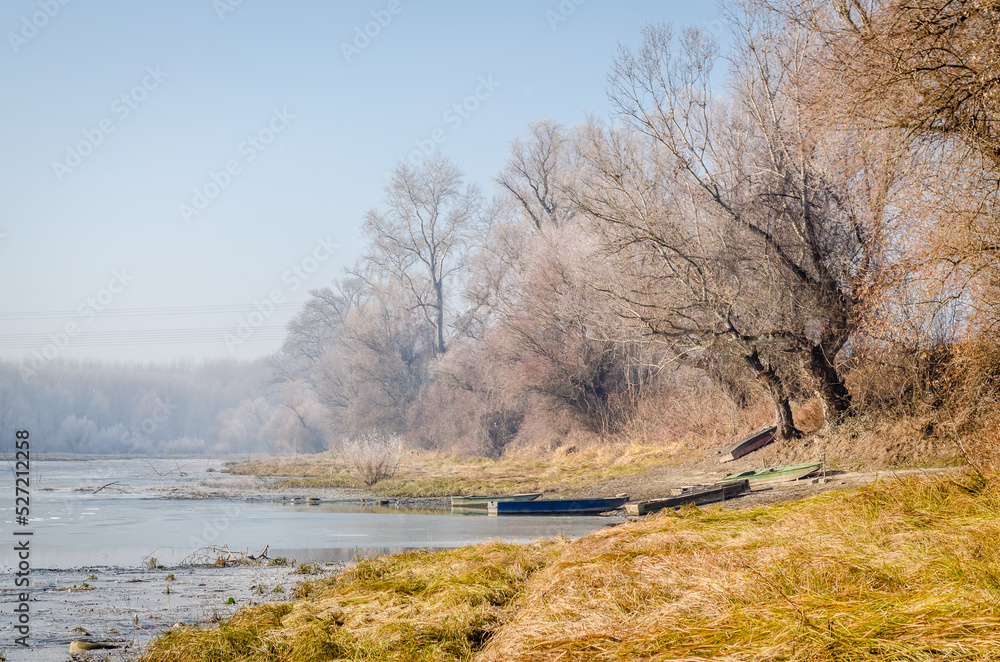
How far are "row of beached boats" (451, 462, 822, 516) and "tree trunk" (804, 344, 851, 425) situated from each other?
2.04 m

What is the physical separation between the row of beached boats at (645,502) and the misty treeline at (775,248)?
2.86m

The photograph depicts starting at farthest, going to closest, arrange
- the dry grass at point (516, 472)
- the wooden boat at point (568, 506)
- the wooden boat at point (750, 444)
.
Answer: the dry grass at point (516, 472), the wooden boat at point (750, 444), the wooden boat at point (568, 506)

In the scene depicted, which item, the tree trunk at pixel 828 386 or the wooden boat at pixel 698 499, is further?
the tree trunk at pixel 828 386

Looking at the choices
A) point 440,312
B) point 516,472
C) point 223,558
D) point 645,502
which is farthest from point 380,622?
point 440,312

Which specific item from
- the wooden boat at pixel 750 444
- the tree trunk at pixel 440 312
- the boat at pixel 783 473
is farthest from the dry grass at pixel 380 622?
the tree trunk at pixel 440 312

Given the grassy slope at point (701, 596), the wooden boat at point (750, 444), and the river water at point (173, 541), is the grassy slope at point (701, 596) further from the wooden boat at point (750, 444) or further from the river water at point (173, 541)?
the wooden boat at point (750, 444)

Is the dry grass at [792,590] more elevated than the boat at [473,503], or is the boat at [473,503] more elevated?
the dry grass at [792,590]

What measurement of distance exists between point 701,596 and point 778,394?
716 inches

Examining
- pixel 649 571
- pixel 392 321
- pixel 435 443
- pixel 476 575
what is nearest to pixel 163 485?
pixel 435 443

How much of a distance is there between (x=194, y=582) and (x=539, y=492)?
568 inches

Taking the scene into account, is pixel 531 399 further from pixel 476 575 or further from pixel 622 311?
pixel 476 575

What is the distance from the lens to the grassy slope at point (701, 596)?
3715 mm

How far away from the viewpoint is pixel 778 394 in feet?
71.0

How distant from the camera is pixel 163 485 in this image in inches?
1325
